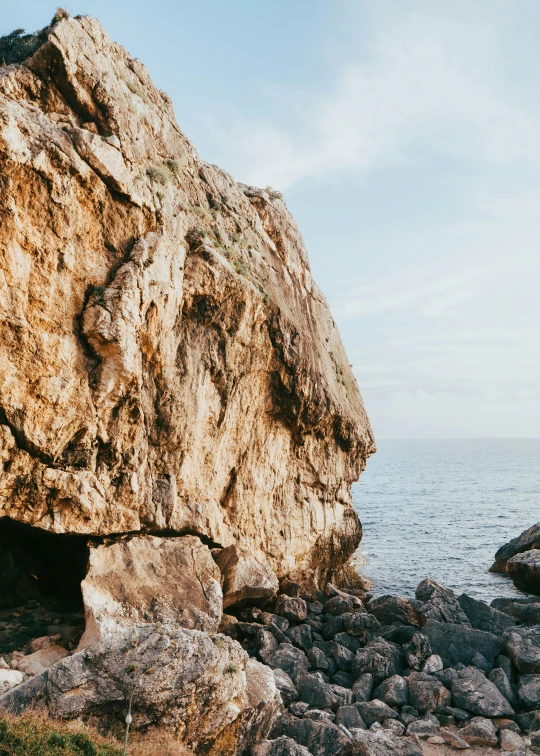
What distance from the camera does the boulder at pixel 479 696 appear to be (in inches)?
667

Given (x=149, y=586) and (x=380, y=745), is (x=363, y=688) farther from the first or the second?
(x=149, y=586)

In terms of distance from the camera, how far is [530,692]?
17.8 m

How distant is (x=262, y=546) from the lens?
2573 centimetres

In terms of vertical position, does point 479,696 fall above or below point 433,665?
below

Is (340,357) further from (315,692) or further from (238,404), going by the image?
(315,692)

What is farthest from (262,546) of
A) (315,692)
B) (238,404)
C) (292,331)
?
(292,331)

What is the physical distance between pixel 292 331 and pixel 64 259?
483 inches

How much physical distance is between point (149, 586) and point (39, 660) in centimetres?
403

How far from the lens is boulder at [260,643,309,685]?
1867 centimetres

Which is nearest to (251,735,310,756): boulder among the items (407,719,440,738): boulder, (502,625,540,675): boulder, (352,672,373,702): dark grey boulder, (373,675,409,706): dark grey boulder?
(407,719,440,738): boulder

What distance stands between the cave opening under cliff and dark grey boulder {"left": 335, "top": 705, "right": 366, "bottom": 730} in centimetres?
969

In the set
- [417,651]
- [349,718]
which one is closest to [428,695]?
[417,651]

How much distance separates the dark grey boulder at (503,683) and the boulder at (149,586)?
10.2m

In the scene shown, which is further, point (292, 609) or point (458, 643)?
point (292, 609)
